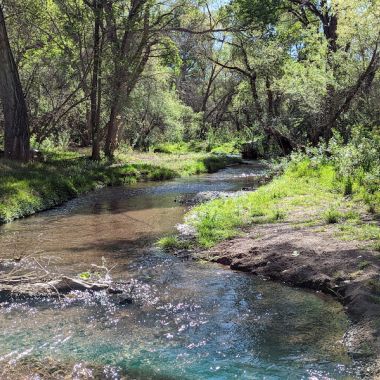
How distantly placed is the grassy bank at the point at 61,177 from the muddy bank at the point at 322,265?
7.09 m

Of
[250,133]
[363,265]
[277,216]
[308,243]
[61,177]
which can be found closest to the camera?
[363,265]

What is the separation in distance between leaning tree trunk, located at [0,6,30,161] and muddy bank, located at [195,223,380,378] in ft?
41.9

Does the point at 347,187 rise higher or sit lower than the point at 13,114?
lower

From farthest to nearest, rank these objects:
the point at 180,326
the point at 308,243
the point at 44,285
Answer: the point at 308,243 → the point at 44,285 → the point at 180,326

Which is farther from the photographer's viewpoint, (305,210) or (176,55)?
(176,55)

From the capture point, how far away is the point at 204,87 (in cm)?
6200

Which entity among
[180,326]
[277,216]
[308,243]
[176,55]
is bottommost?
[180,326]

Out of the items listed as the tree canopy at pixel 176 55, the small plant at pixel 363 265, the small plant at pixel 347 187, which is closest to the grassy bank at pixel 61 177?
the tree canopy at pixel 176 55

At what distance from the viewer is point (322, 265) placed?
25.8 ft

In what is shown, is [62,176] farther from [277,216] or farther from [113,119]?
[277,216]

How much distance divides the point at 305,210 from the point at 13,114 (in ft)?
43.2

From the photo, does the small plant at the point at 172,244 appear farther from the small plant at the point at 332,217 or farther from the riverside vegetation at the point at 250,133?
the small plant at the point at 332,217

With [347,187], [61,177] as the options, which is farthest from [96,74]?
[347,187]

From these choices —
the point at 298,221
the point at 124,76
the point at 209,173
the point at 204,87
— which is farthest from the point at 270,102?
the point at 204,87
